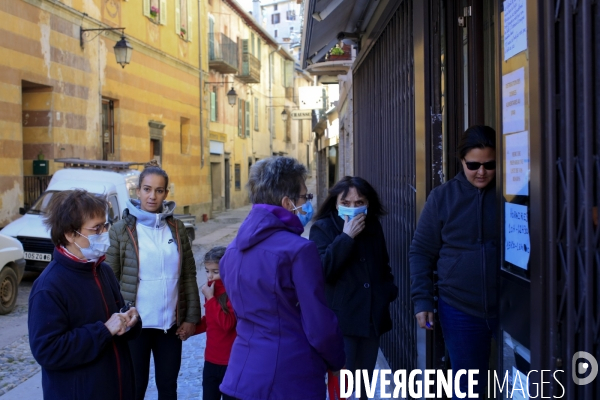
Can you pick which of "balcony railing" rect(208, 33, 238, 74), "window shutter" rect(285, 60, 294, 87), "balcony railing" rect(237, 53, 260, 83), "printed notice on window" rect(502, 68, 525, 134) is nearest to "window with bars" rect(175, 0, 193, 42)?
"balcony railing" rect(208, 33, 238, 74)

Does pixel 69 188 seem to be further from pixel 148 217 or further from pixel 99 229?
pixel 99 229

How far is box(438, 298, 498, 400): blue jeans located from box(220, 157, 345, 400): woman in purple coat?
2.94 feet

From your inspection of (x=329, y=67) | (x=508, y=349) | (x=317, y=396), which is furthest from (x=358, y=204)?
(x=329, y=67)

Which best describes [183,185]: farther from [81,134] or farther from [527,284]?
[527,284]

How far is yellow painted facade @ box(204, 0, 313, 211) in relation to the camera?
29.0m

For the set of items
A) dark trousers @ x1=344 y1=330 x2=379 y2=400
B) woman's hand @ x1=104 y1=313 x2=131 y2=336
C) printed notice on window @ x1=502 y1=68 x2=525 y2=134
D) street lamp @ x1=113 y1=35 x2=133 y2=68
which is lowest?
dark trousers @ x1=344 y1=330 x2=379 y2=400

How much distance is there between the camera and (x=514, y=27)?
8.80 ft

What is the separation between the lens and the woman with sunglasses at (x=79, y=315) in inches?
104

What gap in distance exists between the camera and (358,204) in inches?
159

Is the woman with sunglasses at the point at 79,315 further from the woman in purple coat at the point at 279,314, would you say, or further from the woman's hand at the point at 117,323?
the woman in purple coat at the point at 279,314

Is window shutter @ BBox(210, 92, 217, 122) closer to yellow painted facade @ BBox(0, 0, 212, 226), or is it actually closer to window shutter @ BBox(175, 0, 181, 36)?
yellow painted facade @ BBox(0, 0, 212, 226)

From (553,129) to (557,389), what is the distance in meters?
0.95

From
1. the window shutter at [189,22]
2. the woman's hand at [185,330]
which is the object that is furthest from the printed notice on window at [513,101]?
the window shutter at [189,22]

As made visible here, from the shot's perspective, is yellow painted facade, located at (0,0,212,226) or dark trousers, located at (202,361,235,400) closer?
dark trousers, located at (202,361,235,400)
